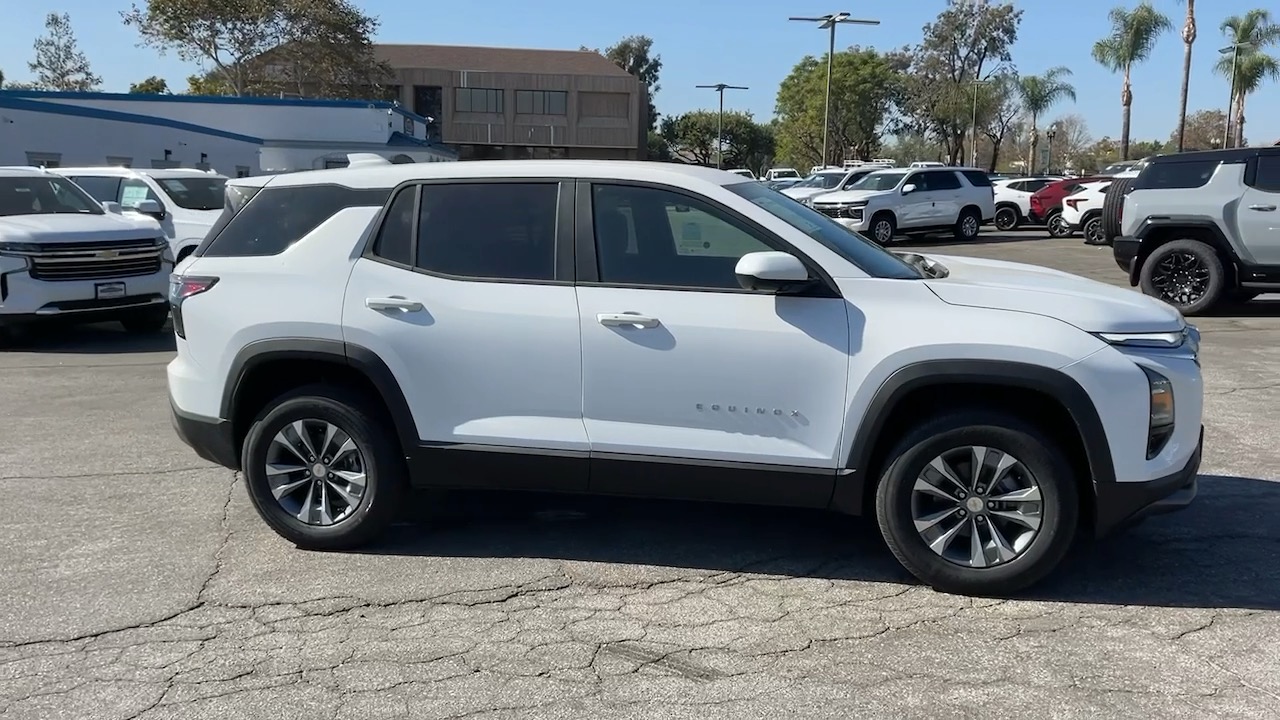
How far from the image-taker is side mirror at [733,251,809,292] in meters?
4.38

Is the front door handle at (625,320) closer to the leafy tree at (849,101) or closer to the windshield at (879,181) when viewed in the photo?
the windshield at (879,181)

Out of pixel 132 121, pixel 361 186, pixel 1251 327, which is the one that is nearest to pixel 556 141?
pixel 132 121

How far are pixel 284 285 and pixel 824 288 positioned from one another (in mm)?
2465

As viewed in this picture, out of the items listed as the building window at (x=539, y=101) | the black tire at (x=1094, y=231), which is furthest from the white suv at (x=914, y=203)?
the building window at (x=539, y=101)

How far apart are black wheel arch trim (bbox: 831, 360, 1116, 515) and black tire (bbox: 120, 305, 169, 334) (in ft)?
31.7

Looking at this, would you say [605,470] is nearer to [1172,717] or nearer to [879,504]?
[879,504]

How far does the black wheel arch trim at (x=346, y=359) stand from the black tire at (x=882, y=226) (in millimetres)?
20890

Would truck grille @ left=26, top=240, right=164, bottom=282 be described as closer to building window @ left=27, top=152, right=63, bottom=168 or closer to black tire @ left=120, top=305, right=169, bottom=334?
black tire @ left=120, top=305, right=169, bottom=334

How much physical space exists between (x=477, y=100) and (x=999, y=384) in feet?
257

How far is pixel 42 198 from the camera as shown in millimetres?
11922

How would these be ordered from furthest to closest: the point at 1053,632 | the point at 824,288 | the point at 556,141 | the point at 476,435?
the point at 556,141
the point at 476,435
the point at 824,288
the point at 1053,632

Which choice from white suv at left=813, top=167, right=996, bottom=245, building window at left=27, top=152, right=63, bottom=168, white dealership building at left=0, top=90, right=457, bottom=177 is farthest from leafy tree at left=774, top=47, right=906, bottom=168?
building window at left=27, top=152, right=63, bottom=168

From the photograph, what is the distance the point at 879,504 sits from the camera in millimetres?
4500

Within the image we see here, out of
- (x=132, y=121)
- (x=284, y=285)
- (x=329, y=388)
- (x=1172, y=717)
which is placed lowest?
(x=1172, y=717)
